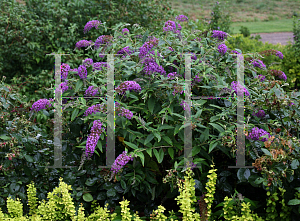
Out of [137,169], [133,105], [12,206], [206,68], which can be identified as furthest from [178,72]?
[12,206]

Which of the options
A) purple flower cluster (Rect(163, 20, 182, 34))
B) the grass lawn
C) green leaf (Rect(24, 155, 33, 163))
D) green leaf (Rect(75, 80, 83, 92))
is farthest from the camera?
the grass lawn

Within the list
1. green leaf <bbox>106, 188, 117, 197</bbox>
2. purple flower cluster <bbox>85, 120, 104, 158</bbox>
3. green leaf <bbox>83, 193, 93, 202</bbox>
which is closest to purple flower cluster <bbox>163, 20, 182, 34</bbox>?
purple flower cluster <bbox>85, 120, 104, 158</bbox>

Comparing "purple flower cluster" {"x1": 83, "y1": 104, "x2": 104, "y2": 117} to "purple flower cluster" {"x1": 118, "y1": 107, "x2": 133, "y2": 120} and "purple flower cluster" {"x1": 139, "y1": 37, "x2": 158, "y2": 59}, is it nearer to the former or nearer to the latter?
"purple flower cluster" {"x1": 118, "y1": 107, "x2": 133, "y2": 120}

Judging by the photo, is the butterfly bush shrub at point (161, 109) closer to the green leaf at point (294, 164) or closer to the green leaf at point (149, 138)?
the green leaf at point (149, 138)

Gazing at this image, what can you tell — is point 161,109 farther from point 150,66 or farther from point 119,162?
point 119,162

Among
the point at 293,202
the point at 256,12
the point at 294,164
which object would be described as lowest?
the point at 293,202

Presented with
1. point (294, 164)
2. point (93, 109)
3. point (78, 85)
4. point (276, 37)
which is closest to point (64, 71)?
point (78, 85)

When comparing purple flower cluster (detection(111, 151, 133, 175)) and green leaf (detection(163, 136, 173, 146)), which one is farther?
green leaf (detection(163, 136, 173, 146))

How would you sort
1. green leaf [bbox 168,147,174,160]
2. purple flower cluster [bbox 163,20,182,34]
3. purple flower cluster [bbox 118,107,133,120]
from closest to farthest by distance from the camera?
purple flower cluster [bbox 118,107,133,120] < green leaf [bbox 168,147,174,160] < purple flower cluster [bbox 163,20,182,34]

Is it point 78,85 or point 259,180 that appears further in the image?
point 78,85

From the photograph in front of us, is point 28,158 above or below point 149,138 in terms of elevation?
below

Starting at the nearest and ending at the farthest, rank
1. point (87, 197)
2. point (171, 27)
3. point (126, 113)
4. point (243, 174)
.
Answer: point (126, 113) → point (243, 174) → point (87, 197) → point (171, 27)

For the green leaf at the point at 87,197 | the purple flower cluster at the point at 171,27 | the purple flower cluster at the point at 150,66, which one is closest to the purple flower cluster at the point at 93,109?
the purple flower cluster at the point at 150,66

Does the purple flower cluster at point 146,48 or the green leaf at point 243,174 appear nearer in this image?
the green leaf at point 243,174
